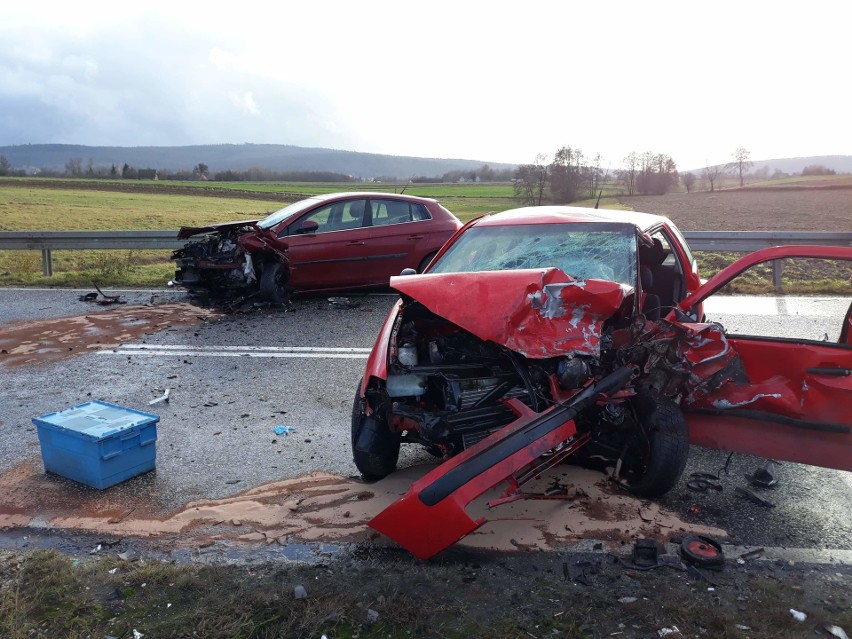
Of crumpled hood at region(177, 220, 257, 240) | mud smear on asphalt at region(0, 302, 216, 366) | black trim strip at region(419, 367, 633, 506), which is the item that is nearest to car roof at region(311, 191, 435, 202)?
crumpled hood at region(177, 220, 257, 240)

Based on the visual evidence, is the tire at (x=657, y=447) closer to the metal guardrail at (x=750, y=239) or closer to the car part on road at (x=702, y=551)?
the car part on road at (x=702, y=551)

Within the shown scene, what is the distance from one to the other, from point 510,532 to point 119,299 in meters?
8.39

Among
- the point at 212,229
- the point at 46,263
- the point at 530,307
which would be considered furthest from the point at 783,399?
the point at 46,263

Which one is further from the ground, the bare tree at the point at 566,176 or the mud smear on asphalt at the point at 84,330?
the bare tree at the point at 566,176

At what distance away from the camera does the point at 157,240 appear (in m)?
12.4

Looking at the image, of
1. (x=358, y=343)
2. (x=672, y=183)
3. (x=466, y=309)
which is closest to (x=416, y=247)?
(x=358, y=343)

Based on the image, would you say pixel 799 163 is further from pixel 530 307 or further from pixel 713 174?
pixel 530 307

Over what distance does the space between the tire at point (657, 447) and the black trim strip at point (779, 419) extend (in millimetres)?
328

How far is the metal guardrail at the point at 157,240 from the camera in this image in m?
11.3

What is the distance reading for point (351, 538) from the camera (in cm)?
353

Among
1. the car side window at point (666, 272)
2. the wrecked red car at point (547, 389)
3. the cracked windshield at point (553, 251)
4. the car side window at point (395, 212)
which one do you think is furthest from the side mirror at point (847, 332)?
the car side window at point (395, 212)

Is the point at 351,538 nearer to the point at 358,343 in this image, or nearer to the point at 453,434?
the point at 453,434

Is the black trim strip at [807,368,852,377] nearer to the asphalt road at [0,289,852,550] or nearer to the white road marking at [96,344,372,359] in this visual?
the asphalt road at [0,289,852,550]

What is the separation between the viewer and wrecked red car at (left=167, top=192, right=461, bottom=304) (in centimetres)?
948
